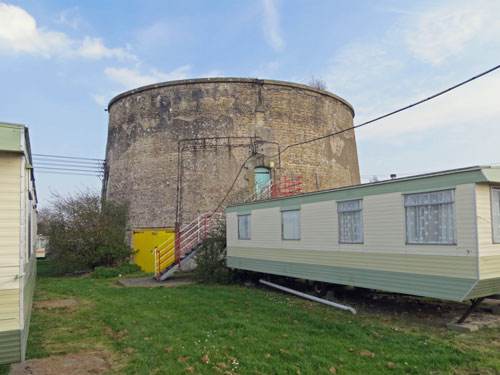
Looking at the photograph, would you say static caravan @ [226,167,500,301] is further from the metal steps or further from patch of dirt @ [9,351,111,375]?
patch of dirt @ [9,351,111,375]

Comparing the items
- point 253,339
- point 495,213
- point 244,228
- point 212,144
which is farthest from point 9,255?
point 212,144

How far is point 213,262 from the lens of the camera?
15.9 metres

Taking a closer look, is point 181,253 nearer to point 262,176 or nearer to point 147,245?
point 147,245

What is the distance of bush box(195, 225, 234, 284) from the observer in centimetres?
1578

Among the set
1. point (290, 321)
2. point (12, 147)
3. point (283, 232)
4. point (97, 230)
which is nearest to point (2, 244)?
point (12, 147)

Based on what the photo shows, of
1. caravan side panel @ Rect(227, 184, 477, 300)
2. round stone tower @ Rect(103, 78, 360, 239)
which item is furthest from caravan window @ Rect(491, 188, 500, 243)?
round stone tower @ Rect(103, 78, 360, 239)

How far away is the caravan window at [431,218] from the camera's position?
8422 millimetres

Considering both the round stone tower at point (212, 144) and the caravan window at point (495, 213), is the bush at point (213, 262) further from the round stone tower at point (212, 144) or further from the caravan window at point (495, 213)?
the caravan window at point (495, 213)

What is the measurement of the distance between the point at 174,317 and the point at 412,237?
5.76m

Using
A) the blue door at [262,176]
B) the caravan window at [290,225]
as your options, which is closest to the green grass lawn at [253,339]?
the caravan window at [290,225]

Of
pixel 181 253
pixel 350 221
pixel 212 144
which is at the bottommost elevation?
pixel 181 253

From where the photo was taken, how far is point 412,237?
915cm

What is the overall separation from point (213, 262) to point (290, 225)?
4.29m

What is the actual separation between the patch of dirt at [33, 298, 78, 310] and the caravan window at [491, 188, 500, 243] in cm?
1099
